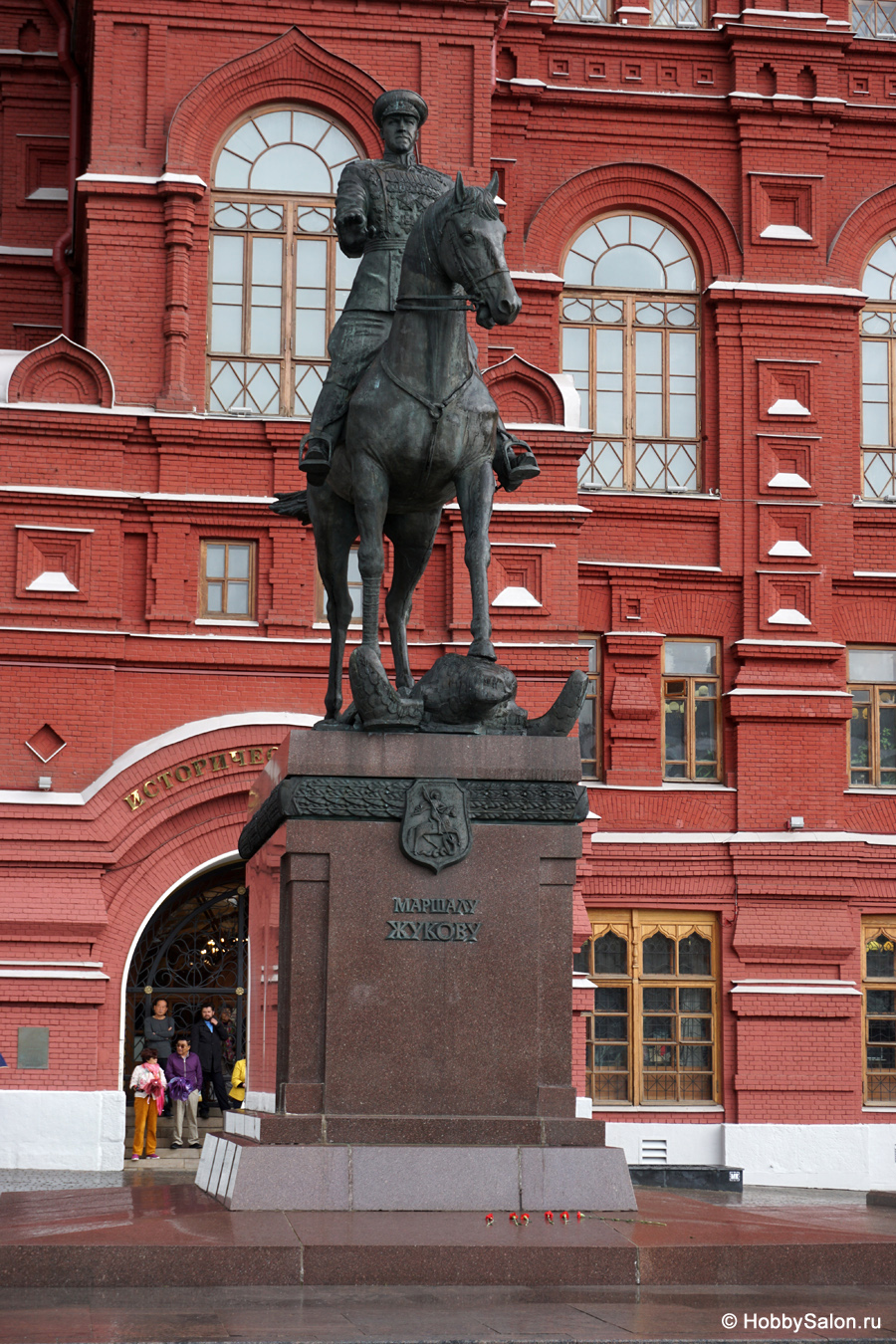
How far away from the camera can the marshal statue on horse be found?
8.02 m

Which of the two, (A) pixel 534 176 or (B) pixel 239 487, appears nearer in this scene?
(B) pixel 239 487

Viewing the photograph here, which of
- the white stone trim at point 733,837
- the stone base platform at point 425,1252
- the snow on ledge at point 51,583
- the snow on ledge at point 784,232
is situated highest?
the snow on ledge at point 784,232

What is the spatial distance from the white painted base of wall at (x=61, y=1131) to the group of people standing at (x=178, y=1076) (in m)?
0.26

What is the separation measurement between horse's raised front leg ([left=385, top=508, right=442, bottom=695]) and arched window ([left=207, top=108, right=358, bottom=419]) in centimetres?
1000

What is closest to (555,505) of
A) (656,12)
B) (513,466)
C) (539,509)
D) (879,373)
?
(539,509)

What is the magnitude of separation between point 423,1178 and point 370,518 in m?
2.90

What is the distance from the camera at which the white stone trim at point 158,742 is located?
1753 centimetres

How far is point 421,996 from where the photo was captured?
7.72m

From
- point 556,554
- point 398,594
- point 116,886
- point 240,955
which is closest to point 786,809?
point 556,554

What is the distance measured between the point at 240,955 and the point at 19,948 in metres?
2.52

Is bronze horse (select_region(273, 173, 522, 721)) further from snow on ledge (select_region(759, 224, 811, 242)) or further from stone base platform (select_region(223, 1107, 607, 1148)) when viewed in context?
snow on ledge (select_region(759, 224, 811, 242))

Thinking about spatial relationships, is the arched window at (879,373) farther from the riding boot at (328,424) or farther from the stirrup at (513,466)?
the riding boot at (328,424)

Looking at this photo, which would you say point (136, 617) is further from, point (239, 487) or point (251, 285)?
point (251, 285)

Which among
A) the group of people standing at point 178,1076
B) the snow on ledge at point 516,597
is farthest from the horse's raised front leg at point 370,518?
the snow on ledge at point 516,597
